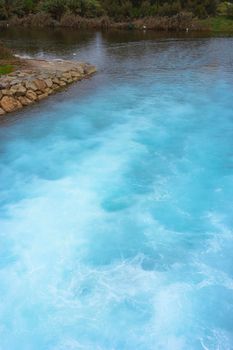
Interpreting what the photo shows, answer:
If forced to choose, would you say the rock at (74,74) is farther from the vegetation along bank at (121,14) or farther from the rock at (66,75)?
the vegetation along bank at (121,14)

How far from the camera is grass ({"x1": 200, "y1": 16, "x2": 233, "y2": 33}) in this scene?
3988 cm

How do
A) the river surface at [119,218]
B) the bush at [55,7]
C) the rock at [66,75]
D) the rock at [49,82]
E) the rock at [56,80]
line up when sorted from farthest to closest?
the bush at [55,7] < the rock at [66,75] < the rock at [56,80] < the rock at [49,82] < the river surface at [119,218]

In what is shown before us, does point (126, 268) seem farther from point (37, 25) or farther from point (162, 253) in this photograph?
point (37, 25)

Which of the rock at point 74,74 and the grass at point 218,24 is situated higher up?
the grass at point 218,24

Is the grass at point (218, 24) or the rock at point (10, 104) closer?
the rock at point (10, 104)

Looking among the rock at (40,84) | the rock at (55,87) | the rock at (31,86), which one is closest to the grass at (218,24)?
the rock at (55,87)

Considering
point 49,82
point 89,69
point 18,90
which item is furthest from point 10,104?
point 89,69

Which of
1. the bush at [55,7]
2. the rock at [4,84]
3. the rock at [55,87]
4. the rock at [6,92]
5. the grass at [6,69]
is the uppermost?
the bush at [55,7]

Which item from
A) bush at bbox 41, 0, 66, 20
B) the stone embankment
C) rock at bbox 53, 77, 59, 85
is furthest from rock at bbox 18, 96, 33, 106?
bush at bbox 41, 0, 66, 20

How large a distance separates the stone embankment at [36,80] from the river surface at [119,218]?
32.4 inches

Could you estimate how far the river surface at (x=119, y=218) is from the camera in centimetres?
852

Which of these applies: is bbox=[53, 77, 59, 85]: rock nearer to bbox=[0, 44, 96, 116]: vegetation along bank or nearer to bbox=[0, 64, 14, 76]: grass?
bbox=[0, 44, 96, 116]: vegetation along bank

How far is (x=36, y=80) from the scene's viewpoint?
2055cm

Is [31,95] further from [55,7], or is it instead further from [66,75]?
[55,7]
